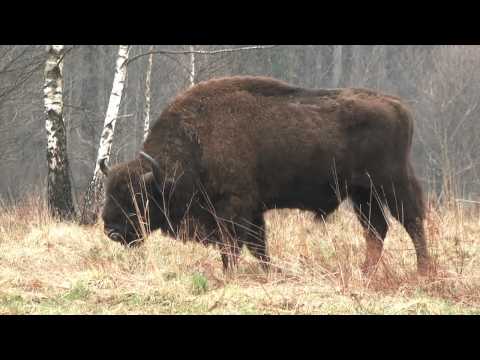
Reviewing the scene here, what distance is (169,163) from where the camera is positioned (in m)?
8.54

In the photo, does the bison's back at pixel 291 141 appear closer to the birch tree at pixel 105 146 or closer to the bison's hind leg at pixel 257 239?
the bison's hind leg at pixel 257 239

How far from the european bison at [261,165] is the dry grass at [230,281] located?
41cm

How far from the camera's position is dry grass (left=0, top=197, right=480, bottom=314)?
596cm

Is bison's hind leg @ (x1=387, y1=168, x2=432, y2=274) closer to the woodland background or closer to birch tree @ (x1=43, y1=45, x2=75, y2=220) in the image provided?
birch tree @ (x1=43, y1=45, x2=75, y2=220)

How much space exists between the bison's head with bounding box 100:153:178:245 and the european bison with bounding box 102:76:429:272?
12 millimetres

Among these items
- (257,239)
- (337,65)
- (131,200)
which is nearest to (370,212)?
(257,239)

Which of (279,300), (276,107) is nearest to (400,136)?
(276,107)

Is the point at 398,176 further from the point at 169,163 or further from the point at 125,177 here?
the point at 125,177

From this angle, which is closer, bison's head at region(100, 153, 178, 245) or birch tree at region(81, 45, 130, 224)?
bison's head at region(100, 153, 178, 245)

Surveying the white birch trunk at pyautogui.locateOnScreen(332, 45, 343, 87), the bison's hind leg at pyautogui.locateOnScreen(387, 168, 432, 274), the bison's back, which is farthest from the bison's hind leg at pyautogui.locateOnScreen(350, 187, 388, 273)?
the white birch trunk at pyautogui.locateOnScreen(332, 45, 343, 87)

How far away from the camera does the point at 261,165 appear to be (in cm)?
834

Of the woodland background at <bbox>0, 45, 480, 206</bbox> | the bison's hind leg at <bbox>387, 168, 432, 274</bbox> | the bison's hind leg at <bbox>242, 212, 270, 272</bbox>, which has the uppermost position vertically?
the bison's hind leg at <bbox>387, 168, 432, 274</bbox>

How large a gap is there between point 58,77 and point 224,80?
14.0 ft

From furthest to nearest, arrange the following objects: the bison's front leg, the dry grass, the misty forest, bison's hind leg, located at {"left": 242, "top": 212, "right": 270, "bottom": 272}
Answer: bison's hind leg, located at {"left": 242, "top": 212, "right": 270, "bottom": 272} → the bison's front leg → the misty forest → the dry grass
